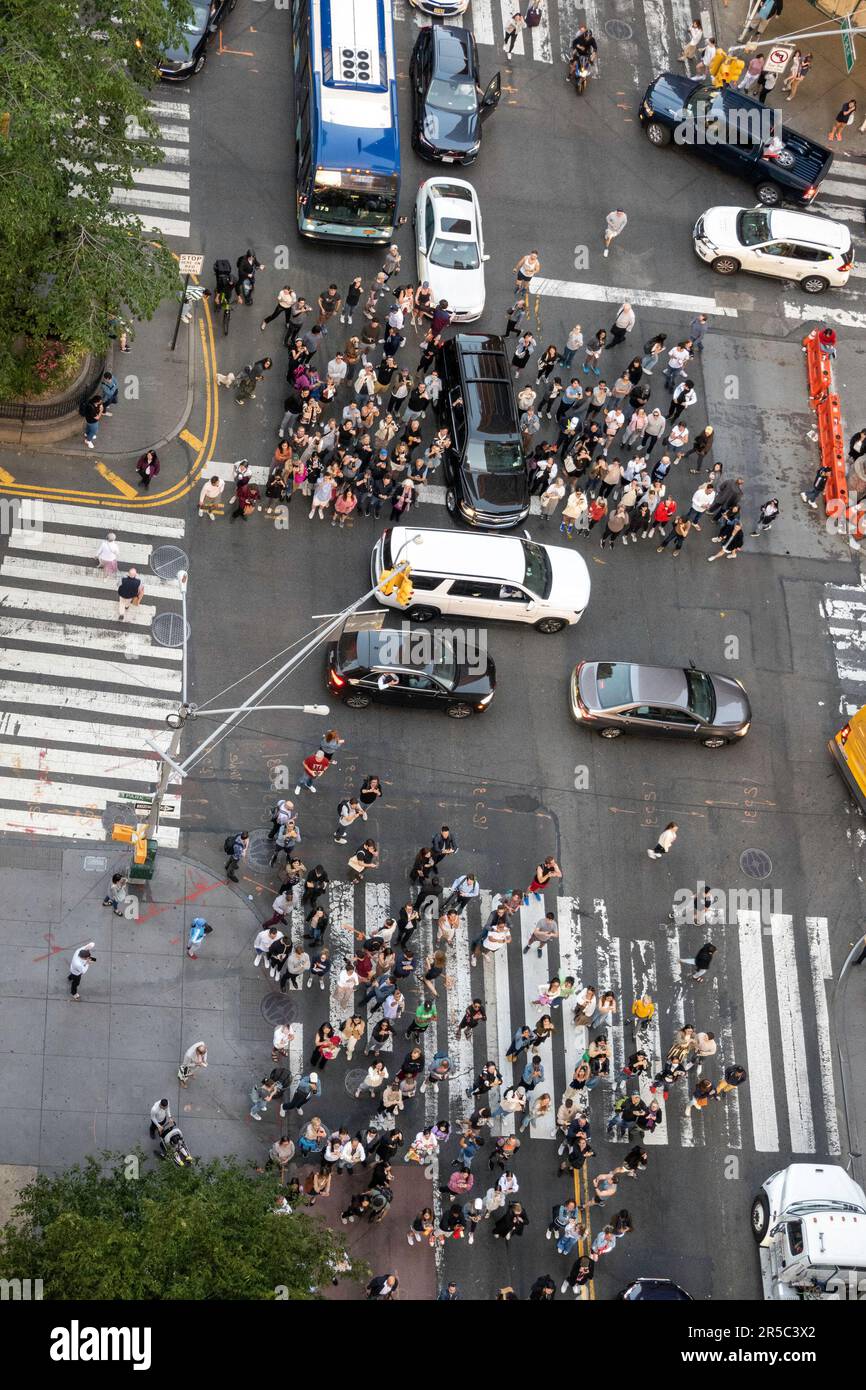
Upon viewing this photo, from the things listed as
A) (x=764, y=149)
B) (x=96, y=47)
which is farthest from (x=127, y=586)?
(x=764, y=149)

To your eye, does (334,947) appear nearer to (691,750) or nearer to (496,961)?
(496,961)

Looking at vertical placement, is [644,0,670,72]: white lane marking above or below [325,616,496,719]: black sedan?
above

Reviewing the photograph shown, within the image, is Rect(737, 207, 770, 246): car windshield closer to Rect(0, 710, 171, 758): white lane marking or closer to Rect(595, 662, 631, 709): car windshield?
Rect(595, 662, 631, 709): car windshield

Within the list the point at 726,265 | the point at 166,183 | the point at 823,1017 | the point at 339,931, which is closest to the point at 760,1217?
the point at 823,1017

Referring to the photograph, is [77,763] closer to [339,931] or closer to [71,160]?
[339,931]

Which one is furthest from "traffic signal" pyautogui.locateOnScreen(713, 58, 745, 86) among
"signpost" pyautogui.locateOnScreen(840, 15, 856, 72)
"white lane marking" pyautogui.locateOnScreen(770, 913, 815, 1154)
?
"white lane marking" pyautogui.locateOnScreen(770, 913, 815, 1154)

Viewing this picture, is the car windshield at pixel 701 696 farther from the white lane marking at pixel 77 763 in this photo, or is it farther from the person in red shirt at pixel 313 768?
the white lane marking at pixel 77 763

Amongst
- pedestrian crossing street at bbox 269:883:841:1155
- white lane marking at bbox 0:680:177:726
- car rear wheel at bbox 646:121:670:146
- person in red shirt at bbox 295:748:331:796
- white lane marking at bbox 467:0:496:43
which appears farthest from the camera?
white lane marking at bbox 467:0:496:43
